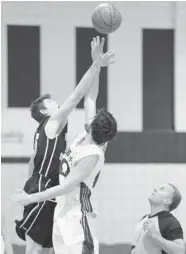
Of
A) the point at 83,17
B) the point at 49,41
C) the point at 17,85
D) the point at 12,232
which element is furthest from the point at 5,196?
the point at 83,17

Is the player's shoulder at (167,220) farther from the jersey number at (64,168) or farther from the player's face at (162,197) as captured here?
the jersey number at (64,168)

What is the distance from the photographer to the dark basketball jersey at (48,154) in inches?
133

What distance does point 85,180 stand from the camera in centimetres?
301

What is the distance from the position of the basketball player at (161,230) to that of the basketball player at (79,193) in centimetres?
53

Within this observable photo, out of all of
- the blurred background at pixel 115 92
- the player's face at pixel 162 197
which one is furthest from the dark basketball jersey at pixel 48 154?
the blurred background at pixel 115 92

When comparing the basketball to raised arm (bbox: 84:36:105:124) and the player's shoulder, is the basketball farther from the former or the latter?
the player's shoulder

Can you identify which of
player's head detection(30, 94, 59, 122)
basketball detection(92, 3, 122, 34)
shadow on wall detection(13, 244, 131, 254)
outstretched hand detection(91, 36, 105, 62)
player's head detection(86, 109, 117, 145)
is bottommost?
shadow on wall detection(13, 244, 131, 254)

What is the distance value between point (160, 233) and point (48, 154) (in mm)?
919

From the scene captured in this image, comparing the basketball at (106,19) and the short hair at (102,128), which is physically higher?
the basketball at (106,19)

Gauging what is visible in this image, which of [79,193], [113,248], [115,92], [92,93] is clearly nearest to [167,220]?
[79,193]

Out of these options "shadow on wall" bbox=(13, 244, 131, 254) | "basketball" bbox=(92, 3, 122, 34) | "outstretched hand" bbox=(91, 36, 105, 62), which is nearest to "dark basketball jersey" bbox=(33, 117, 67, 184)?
"outstretched hand" bbox=(91, 36, 105, 62)

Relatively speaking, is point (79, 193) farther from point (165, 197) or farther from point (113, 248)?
point (113, 248)

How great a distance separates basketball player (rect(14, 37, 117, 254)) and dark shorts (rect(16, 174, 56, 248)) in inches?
13.3

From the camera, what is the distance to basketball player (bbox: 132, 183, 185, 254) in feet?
10.9
